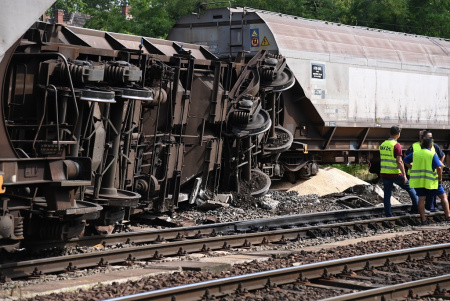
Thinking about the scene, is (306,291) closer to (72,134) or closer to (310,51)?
(72,134)

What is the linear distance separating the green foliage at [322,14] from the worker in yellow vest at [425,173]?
59.2 feet

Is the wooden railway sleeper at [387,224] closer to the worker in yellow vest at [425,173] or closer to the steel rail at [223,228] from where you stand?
the steel rail at [223,228]

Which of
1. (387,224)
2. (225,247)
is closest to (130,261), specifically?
(225,247)

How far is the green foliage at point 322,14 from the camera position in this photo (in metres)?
30.7

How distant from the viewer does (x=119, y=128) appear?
34.1ft

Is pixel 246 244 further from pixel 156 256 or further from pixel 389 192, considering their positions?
pixel 389 192

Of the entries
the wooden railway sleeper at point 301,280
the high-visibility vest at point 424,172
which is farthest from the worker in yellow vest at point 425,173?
the wooden railway sleeper at point 301,280

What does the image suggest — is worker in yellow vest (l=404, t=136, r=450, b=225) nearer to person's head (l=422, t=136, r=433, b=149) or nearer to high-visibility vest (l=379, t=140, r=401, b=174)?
person's head (l=422, t=136, r=433, b=149)

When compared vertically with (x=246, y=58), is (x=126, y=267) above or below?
below

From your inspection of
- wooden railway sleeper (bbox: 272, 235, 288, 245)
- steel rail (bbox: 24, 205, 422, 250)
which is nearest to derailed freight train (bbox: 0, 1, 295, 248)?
steel rail (bbox: 24, 205, 422, 250)

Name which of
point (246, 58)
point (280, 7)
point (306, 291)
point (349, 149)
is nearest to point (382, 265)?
point (306, 291)

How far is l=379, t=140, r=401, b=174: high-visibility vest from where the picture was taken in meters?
13.8

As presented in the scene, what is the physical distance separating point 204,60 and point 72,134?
564 centimetres

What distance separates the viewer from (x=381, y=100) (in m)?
20.5
